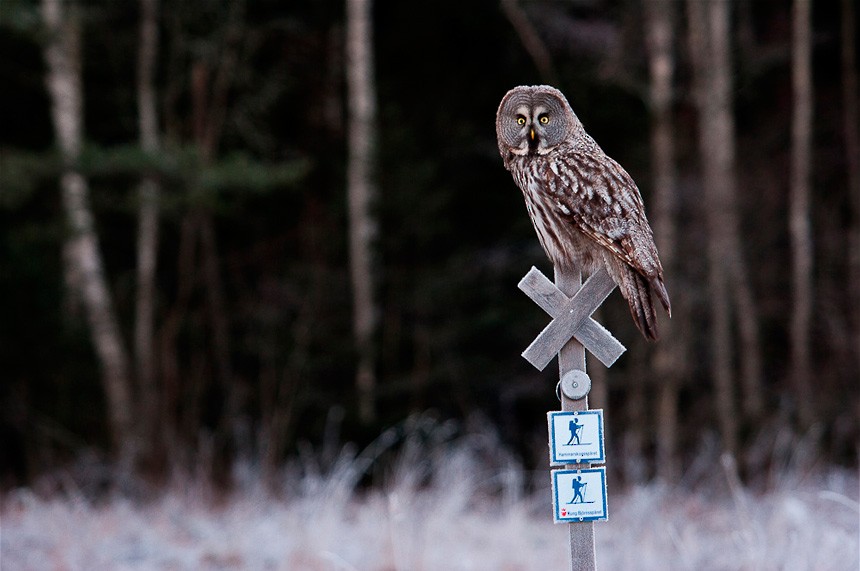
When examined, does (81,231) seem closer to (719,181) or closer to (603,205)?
(719,181)

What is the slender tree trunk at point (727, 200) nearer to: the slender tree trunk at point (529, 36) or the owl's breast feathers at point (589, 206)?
the slender tree trunk at point (529, 36)

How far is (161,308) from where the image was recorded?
37.4 feet

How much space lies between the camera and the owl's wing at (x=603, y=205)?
2.90 meters

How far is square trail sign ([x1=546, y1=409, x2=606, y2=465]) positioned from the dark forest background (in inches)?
217

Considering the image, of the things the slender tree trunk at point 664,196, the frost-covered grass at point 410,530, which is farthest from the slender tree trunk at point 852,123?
the frost-covered grass at point 410,530

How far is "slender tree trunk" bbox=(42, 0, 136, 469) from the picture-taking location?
8.66m

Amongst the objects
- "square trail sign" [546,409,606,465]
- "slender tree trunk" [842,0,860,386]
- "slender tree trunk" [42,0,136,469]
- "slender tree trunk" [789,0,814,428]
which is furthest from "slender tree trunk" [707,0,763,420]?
"square trail sign" [546,409,606,465]

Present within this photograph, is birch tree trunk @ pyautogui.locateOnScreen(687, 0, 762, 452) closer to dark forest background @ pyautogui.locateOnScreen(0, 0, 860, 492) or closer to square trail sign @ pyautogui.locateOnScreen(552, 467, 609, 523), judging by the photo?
dark forest background @ pyautogui.locateOnScreen(0, 0, 860, 492)

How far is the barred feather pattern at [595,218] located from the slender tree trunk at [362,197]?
22.1 feet

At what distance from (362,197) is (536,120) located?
6982mm

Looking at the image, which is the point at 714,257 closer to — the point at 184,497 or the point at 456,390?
the point at 456,390

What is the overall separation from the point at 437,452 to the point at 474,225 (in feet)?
12.8

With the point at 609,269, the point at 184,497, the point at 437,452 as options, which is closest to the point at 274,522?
the point at 184,497

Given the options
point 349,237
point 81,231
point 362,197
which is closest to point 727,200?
point 362,197
